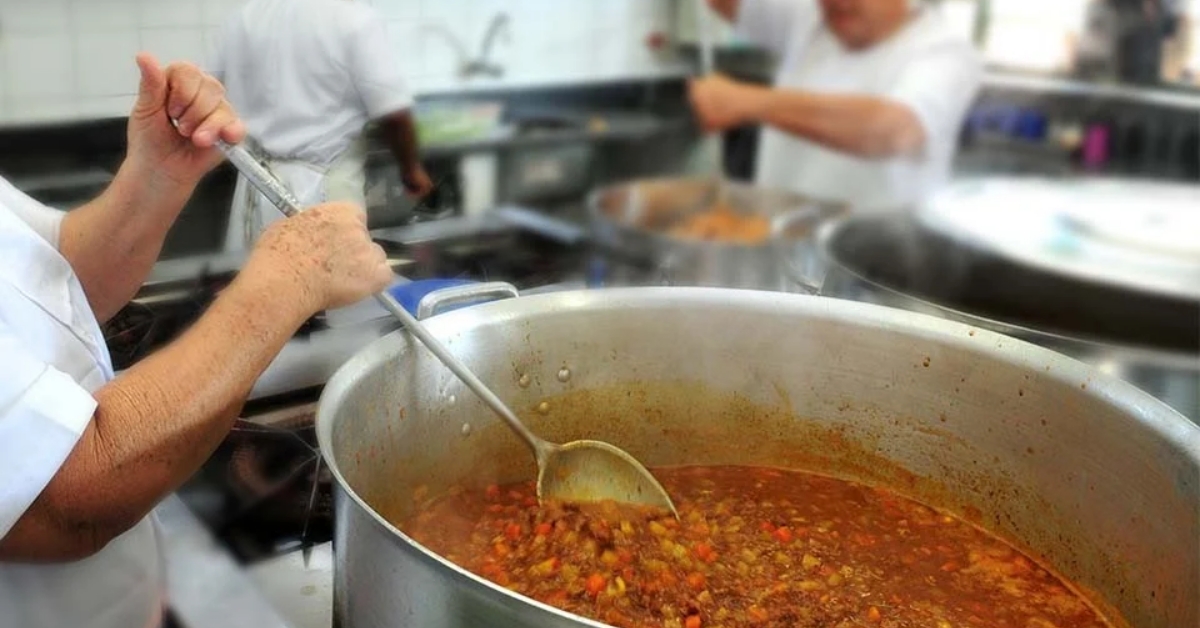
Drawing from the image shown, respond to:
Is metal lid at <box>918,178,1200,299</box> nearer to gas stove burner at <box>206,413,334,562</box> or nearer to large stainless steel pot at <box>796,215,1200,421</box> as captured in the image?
large stainless steel pot at <box>796,215,1200,421</box>

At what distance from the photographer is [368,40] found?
1.15 m

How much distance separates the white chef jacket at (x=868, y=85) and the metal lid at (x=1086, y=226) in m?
0.14

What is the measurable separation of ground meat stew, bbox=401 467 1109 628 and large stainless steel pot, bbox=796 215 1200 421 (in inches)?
10.2

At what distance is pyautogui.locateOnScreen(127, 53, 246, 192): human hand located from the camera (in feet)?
3.01

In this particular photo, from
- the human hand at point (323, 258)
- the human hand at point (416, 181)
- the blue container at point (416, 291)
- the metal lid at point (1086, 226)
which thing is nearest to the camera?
the human hand at point (323, 258)

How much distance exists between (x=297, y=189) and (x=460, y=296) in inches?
8.2

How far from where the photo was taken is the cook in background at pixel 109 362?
2.43 feet

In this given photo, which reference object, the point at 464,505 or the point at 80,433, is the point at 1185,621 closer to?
the point at 464,505

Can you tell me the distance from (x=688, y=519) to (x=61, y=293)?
61cm

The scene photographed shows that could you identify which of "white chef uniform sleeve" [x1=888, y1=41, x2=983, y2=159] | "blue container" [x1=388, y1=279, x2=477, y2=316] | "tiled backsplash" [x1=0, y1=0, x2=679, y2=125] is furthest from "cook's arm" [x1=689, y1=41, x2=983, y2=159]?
"blue container" [x1=388, y1=279, x2=477, y2=316]

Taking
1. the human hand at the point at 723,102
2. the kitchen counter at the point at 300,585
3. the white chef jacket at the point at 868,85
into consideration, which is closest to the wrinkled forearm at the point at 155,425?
the kitchen counter at the point at 300,585

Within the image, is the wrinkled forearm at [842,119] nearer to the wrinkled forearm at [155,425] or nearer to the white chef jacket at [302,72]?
the white chef jacket at [302,72]

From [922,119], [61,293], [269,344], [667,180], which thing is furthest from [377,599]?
[922,119]

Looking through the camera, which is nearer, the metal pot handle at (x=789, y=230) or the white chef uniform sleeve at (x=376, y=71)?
the white chef uniform sleeve at (x=376, y=71)
